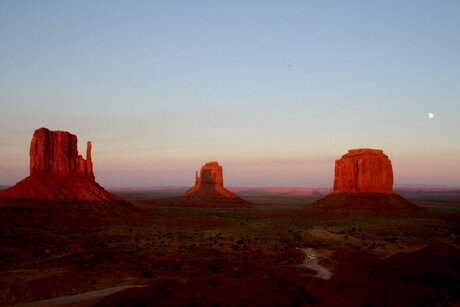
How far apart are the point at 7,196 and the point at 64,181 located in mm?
8356

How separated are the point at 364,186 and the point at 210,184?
70.7 meters

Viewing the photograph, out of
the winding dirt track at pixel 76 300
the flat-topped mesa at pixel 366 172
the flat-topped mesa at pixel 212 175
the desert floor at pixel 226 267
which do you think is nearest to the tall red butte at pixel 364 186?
the flat-topped mesa at pixel 366 172

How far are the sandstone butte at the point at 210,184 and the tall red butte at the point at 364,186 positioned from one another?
170 feet

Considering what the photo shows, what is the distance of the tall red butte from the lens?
92125mm

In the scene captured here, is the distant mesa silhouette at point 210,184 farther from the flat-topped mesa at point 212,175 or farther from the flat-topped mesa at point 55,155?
the flat-topped mesa at point 55,155

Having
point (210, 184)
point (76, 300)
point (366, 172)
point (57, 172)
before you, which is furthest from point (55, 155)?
point (210, 184)

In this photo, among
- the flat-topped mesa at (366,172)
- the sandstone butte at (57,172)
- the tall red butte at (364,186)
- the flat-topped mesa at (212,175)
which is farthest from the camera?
the flat-topped mesa at (212,175)

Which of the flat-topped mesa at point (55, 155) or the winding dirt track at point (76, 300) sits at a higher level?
the flat-topped mesa at point (55, 155)

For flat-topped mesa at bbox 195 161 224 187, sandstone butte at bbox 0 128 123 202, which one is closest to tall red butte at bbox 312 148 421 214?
sandstone butte at bbox 0 128 123 202

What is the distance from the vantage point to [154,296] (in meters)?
16.9

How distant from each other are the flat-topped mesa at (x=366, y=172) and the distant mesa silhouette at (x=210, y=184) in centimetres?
5225

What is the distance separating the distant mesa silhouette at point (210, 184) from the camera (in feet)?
504

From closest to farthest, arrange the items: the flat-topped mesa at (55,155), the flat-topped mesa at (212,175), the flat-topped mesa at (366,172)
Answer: the flat-topped mesa at (55,155)
the flat-topped mesa at (366,172)
the flat-topped mesa at (212,175)

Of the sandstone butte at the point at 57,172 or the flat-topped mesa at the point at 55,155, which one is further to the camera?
the flat-topped mesa at the point at 55,155
